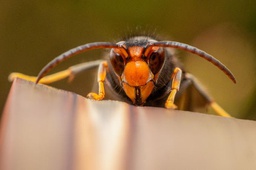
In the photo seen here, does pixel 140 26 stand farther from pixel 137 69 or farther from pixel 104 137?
pixel 104 137

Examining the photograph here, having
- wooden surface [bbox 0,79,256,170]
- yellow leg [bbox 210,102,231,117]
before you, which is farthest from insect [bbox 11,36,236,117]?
wooden surface [bbox 0,79,256,170]

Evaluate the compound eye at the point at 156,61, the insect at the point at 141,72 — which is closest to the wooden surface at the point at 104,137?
the insect at the point at 141,72

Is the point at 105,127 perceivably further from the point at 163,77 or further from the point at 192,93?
the point at 192,93

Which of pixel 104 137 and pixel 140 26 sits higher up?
pixel 140 26

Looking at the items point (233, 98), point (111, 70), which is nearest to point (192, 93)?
point (233, 98)

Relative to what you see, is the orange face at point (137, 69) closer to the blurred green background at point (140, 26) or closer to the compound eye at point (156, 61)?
the compound eye at point (156, 61)

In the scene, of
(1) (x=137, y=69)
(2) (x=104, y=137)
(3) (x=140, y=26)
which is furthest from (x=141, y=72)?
(2) (x=104, y=137)

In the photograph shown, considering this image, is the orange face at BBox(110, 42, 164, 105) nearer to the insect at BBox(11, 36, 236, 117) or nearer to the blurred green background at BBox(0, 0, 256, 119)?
the insect at BBox(11, 36, 236, 117)
